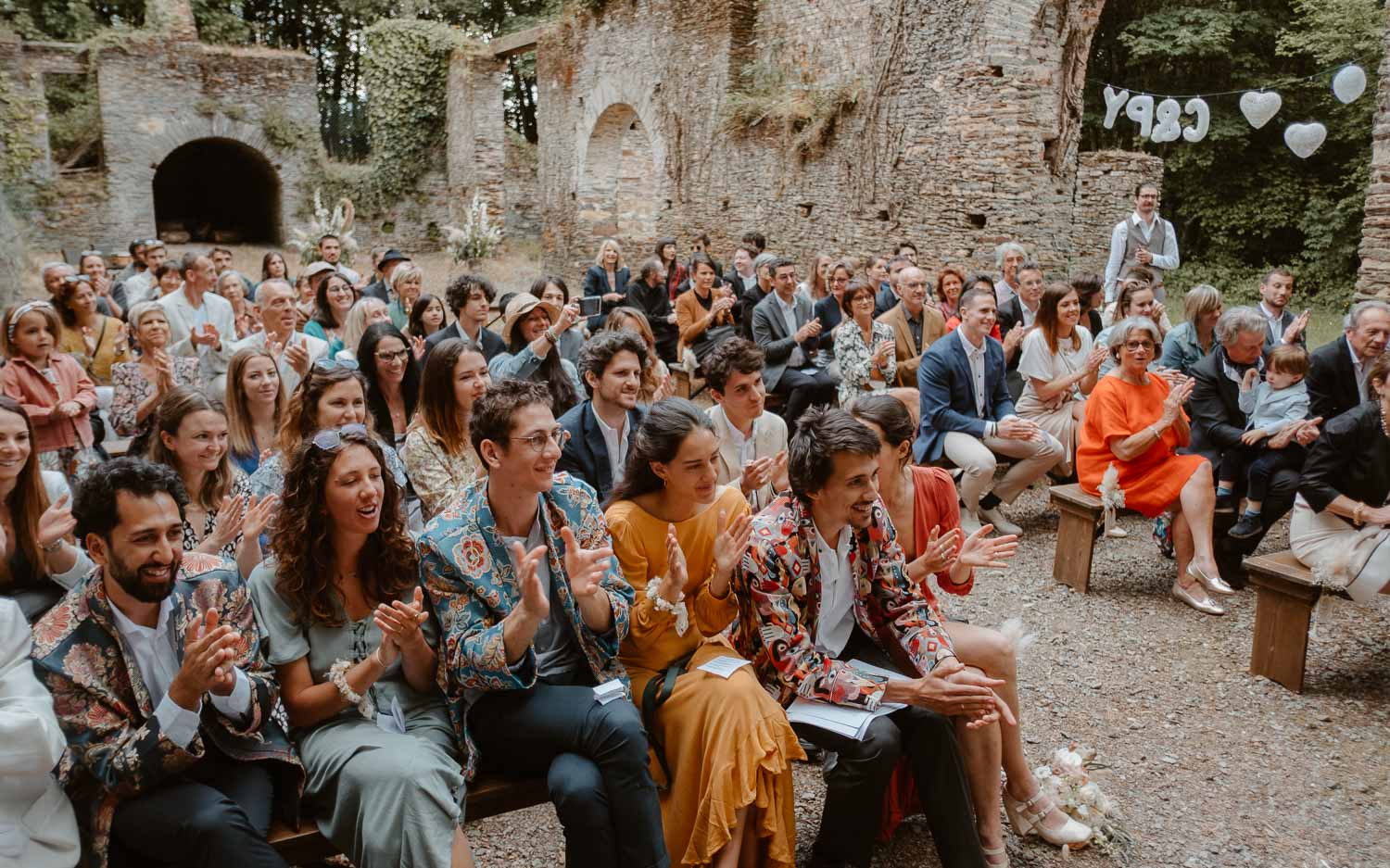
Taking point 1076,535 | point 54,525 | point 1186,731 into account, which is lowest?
point 1186,731

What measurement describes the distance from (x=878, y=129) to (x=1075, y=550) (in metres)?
7.84

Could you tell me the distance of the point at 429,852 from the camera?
233 cm

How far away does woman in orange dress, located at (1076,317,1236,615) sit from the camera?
5105mm

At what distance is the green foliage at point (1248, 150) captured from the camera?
55.5 ft

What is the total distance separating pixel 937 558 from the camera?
9.93 feet

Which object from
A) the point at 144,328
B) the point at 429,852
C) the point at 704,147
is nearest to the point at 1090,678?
the point at 429,852

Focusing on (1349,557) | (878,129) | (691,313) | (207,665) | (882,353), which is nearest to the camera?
(207,665)

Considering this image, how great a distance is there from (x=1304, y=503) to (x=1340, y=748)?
1.10 meters

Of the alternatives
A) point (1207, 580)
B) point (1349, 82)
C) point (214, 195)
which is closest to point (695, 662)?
point (1207, 580)

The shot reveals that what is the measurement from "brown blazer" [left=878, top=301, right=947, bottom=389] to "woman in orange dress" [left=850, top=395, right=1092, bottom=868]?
3.65 m

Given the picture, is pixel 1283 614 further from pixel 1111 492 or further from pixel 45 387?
pixel 45 387

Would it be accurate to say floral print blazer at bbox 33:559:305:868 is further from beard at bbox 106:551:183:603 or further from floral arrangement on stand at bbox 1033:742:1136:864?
floral arrangement on stand at bbox 1033:742:1136:864

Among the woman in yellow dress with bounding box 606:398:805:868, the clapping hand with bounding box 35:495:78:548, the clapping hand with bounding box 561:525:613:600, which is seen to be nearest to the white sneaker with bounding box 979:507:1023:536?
the woman in yellow dress with bounding box 606:398:805:868

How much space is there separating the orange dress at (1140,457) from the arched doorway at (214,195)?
2202 cm
